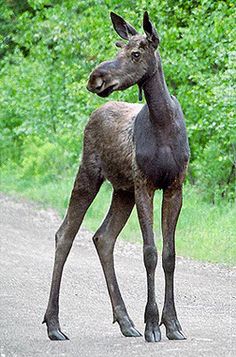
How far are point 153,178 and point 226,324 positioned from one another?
182 centimetres

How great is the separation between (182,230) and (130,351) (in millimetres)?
9375

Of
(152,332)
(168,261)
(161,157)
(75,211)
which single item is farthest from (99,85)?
(152,332)

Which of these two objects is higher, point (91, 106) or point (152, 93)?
point (152, 93)

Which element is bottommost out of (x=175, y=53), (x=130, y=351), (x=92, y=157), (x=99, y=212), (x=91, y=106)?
(x=99, y=212)

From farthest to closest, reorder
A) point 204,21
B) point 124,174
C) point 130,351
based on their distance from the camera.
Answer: point 204,21 → point 124,174 → point 130,351

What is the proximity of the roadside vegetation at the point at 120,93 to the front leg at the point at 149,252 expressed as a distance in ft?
Answer: 18.3

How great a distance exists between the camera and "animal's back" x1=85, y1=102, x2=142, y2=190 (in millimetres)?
8859

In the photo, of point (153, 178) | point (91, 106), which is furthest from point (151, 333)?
point (91, 106)

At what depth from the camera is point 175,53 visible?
19.7 meters

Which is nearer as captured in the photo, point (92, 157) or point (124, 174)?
point (124, 174)

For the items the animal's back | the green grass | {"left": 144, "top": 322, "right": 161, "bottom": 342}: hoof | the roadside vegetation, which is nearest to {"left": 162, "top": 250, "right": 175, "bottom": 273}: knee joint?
{"left": 144, "top": 322, "right": 161, "bottom": 342}: hoof

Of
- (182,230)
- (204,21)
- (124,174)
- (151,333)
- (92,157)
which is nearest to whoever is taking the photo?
(151,333)

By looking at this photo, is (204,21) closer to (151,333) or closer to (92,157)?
(92,157)

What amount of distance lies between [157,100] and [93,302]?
3401mm
